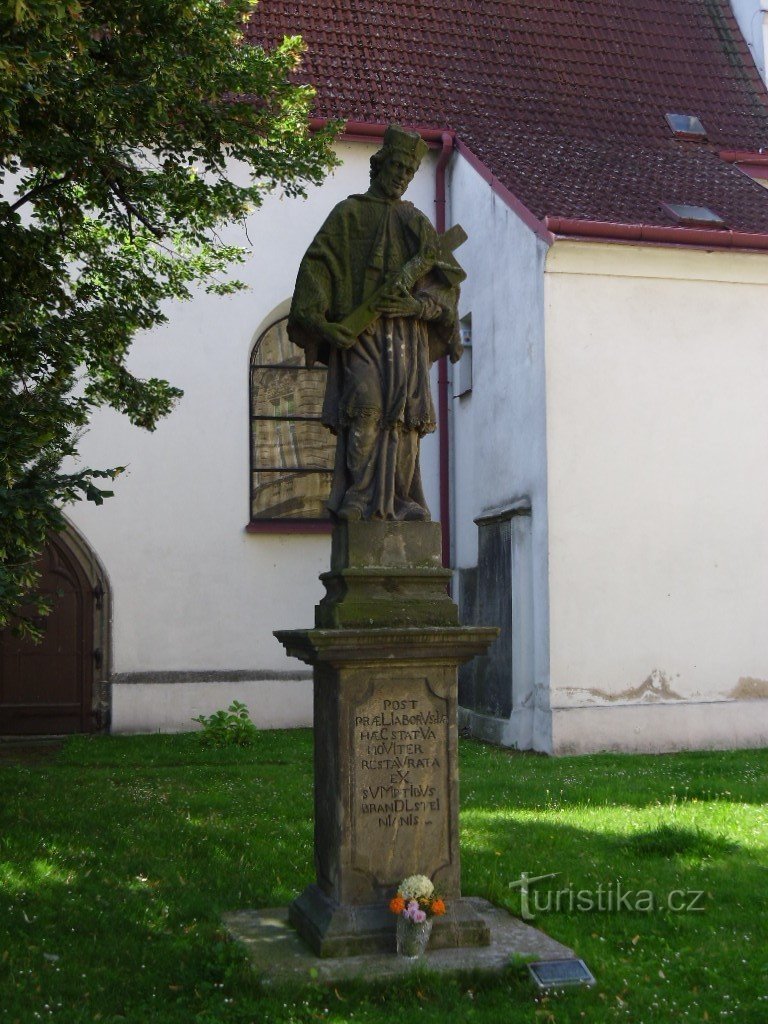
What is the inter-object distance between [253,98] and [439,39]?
11.9 ft

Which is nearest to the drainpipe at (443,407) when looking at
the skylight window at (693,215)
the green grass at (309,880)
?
the skylight window at (693,215)

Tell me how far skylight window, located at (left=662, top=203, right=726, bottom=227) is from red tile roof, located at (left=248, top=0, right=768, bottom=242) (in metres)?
0.42

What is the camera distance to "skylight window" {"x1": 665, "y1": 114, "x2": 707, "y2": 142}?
1566 centimetres

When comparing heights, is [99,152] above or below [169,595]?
above

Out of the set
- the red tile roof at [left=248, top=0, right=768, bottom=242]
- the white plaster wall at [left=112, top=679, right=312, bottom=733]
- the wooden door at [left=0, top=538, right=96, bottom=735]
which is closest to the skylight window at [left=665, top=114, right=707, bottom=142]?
the red tile roof at [left=248, top=0, right=768, bottom=242]

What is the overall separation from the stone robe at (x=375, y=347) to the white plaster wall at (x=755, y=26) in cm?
1320

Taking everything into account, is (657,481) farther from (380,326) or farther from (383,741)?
(383,741)

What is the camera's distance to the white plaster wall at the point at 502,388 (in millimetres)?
12047

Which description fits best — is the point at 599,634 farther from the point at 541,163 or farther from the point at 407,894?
the point at 407,894

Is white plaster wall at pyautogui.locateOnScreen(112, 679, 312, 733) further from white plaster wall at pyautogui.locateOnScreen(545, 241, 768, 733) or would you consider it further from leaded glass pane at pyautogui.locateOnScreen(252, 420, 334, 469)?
white plaster wall at pyautogui.locateOnScreen(545, 241, 768, 733)

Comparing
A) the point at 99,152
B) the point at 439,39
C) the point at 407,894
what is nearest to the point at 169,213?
the point at 99,152

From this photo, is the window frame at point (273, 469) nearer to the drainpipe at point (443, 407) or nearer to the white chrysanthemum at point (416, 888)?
the drainpipe at point (443, 407)

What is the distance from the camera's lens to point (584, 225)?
1184 centimetres

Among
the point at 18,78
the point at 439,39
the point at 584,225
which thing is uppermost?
the point at 439,39
